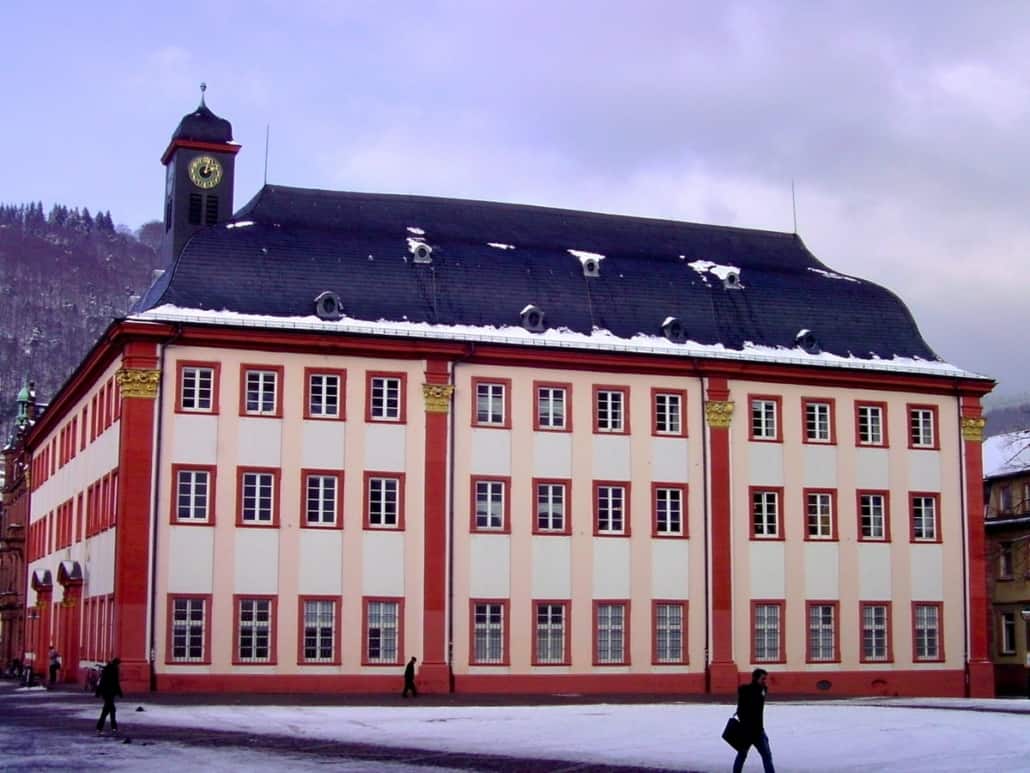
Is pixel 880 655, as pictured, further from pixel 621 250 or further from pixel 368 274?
pixel 368 274

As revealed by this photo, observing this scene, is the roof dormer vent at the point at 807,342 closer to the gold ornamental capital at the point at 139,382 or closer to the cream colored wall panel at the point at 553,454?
the cream colored wall panel at the point at 553,454

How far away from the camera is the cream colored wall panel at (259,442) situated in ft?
170

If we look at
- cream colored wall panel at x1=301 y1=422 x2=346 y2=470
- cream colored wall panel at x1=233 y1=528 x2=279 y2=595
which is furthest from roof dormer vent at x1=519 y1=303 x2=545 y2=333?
cream colored wall panel at x1=233 y1=528 x2=279 y2=595

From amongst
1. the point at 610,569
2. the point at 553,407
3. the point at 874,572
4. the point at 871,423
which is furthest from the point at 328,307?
the point at 874,572

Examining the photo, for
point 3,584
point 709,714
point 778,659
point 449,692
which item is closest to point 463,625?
point 449,692

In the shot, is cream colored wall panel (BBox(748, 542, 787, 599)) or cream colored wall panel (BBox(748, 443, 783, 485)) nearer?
cream colored wall panel (BBox(748, 542, 787, 599))

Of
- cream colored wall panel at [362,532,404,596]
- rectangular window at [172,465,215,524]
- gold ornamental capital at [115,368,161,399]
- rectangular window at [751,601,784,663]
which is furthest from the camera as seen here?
rectangular window at [751,601,784,663]

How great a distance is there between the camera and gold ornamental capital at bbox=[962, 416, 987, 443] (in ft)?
202

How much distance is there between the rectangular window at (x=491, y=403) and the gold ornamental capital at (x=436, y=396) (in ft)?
3.64

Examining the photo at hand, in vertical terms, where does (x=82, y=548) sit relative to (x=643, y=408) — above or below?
below

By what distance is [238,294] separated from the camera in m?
52.8

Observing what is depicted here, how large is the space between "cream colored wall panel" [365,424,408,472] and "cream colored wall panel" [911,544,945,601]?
19543mm

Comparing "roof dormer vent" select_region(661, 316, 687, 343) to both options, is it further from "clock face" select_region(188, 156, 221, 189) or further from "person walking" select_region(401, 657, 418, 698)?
"clock face" select_region(188, 156, 221, 189)

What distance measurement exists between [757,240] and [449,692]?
23.2 m
